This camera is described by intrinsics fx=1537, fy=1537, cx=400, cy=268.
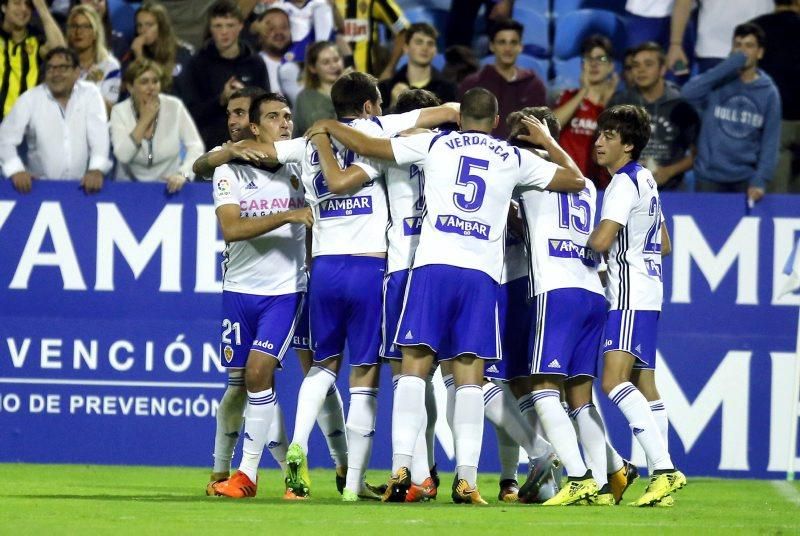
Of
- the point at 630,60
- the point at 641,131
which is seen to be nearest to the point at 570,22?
the point at 630,60

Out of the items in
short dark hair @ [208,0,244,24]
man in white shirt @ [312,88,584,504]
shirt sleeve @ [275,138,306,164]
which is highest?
short dark hair @ [208,0,244,24]

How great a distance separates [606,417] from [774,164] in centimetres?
252

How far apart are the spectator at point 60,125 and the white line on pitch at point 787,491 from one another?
230 inches

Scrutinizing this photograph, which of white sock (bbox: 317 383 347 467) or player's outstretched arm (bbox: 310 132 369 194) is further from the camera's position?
white sock (bbox: 317 383 347 467)

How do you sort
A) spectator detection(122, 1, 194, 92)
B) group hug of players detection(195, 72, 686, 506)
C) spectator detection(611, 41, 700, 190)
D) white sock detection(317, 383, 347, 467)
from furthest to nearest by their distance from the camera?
spectator detection(122, 1, 194, 92), spectator detection(611, 41, 700, 190), white sock detection(317, 383, 347, 467), group hug of players detection(195, 72, 686, 506)

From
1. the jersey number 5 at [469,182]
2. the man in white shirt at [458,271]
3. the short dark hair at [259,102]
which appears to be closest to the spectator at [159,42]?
the short dark hair at [259,102]

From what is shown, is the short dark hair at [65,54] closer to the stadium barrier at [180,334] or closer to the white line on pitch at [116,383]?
the stadium barrier at [180,334]

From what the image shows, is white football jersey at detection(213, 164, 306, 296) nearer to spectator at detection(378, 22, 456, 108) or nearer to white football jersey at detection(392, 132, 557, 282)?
white football jersey at detection(392, 132, 557, 282)

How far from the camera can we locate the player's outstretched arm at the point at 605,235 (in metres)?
9.04

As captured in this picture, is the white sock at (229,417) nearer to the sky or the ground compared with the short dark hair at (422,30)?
nearer to the ground

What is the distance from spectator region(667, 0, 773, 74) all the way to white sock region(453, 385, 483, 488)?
20.9ft

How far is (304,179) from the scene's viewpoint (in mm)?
9414

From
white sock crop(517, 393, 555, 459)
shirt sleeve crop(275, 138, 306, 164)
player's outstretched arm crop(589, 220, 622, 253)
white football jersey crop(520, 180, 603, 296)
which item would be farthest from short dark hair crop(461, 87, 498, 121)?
white sock crop(517, 393, 555, 459)

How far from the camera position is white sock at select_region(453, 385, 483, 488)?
8.88 m
